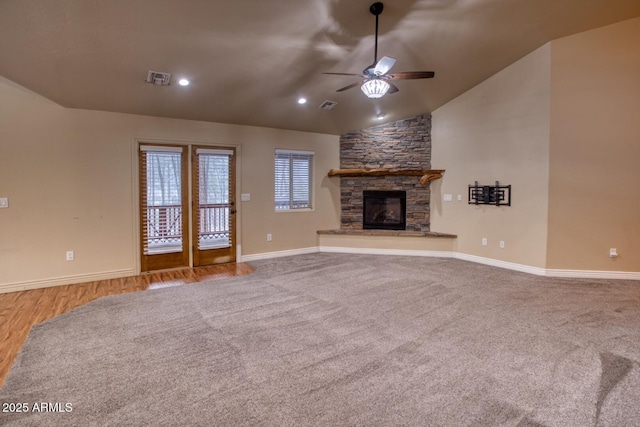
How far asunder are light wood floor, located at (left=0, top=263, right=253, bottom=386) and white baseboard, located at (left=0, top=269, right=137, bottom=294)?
102mm

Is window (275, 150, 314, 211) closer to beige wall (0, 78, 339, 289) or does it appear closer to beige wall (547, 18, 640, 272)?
beige wall (0, 78, 339, 289)

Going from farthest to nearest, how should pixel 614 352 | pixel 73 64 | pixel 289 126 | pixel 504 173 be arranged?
pixel 289 126 → pixel 504 173 → pixel 73 64 → pixel 614 352

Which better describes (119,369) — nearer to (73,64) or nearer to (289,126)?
(73,64)

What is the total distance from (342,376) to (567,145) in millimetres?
4488

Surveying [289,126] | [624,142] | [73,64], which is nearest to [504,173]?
[624,142]

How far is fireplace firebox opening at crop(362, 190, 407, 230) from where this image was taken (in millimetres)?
6391

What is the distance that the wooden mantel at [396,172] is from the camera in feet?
19.6

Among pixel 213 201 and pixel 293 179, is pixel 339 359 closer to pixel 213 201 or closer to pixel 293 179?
pixel 213 201

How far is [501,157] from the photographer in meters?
4.98

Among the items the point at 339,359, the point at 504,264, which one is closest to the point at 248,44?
the point at 339,359

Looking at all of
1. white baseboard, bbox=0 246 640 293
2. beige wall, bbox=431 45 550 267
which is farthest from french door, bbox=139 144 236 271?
beige wall, bbox=431 45 550 267

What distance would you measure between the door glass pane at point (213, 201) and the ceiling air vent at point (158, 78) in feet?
4.73

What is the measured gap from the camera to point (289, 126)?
5.82m

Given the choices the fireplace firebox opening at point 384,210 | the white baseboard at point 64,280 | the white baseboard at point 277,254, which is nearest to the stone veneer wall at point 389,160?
the fireplace firebox opening at point 384,210
